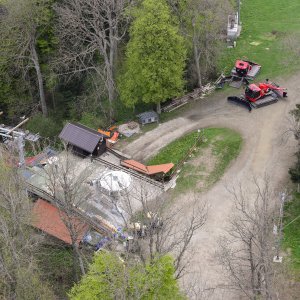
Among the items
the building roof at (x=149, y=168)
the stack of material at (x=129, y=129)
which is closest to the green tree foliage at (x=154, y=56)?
the stack of material at (x=129, y=129)

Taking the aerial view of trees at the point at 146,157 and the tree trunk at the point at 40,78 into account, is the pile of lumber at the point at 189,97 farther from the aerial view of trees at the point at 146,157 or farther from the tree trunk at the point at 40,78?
the tree trunk at the point at 40,78

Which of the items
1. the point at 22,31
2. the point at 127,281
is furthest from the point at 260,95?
the point at 127,281

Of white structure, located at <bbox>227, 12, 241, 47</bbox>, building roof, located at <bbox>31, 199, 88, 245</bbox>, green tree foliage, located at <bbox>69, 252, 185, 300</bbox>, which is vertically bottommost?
building roof, located at <bbox>31, 199, 88, 245</bbox>

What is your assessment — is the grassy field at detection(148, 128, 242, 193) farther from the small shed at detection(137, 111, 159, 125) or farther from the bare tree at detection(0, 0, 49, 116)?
the bare tree at detection(0, 0, 49, 116)

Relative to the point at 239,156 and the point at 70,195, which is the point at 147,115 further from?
the point at 70,195

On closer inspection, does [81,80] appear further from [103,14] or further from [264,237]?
[264,237]

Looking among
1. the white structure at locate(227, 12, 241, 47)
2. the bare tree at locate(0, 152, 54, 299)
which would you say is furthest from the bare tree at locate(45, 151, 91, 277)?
the white structure at locate(227, 12, 241, 47)

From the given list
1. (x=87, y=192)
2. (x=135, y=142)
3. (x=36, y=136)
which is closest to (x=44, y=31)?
(x=36, y=136)
